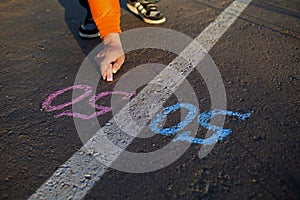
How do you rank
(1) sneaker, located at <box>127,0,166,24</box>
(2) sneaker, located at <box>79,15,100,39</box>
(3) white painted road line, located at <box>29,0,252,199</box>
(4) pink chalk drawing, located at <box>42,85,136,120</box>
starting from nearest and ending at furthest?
(3) white painted road line, located at <box>29,0,252,199</box> → (4) pink chalk drawing, located at <box>42,85,136,120</box> → (2) sneaker, located at <box>79,15,100,39</box> → (1) sneaker, located at <box>127,0,166,24</box>

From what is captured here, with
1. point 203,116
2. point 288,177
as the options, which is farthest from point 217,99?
point 288,177

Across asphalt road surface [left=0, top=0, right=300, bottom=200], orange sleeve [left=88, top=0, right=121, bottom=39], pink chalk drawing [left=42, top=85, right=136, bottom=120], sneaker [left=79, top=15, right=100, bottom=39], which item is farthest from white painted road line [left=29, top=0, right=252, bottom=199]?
sneaker [left=79, top=15, right=100, bottom=39]

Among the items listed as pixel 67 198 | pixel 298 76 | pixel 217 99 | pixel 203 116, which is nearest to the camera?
pixel 67 198

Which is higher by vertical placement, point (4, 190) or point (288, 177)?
point (4, 190)

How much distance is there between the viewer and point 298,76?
8.49 ft

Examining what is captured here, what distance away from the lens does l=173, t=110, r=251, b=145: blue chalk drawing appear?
2.00m

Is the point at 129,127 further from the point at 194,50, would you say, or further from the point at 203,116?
the point at 194,50

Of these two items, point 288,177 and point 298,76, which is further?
point 298,76

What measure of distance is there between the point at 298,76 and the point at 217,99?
753 millimetres

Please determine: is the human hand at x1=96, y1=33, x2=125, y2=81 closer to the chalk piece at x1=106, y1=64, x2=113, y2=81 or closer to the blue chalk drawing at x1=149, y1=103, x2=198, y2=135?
the chalk piece at x1=106, y1=64, x2=113, y2=81

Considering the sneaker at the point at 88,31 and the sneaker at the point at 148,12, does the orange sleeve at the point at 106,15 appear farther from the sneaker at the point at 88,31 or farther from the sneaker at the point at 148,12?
the sneaker at the point at 148,12

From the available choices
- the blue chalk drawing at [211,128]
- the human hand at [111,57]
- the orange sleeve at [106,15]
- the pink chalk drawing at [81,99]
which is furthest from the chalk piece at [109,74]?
the blue chalk drawing at [211,128]

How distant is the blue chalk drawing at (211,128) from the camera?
78.7 inches

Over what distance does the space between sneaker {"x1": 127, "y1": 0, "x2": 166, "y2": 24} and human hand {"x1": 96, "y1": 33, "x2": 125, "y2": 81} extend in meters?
0.82
